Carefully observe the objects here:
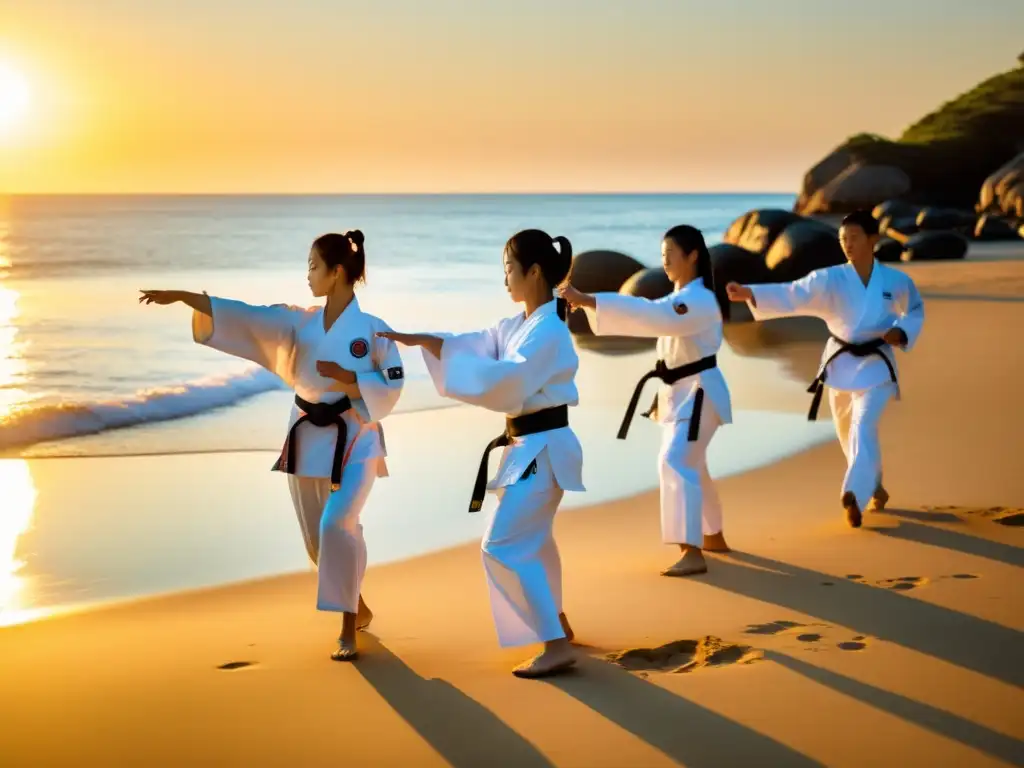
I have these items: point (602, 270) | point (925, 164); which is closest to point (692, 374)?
point (602, 270)

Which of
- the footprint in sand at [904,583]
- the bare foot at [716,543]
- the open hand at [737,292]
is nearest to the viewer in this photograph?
the footprint in sand at [904,583]

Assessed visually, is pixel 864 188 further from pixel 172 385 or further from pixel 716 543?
pixel 716 543

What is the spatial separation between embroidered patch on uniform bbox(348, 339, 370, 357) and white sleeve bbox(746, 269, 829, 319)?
2730 mm

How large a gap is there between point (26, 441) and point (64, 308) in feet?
51.2

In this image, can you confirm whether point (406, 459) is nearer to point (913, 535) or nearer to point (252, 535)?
point (252, 535)

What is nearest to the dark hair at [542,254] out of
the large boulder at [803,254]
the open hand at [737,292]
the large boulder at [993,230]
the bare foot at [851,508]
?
the open hand at [737,292]

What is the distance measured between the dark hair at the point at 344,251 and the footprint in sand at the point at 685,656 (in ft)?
6.11

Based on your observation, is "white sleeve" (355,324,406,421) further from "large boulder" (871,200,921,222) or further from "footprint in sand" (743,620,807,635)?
"large boulder" (871,200,921,222)

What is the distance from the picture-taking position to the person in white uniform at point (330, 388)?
16.4ft

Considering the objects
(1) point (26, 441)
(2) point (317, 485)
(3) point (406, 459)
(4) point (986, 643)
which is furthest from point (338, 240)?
(1) point (26, 441)

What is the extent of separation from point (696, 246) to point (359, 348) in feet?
6.34

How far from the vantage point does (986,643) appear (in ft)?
15.9

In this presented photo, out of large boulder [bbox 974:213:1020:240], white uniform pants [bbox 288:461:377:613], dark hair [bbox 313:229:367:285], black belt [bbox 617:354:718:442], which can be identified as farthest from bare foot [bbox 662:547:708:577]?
large boulder [bbox 974:213:1020:240]

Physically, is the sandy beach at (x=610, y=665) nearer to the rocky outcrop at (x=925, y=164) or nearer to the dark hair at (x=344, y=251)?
the dark hair at (x=344, y=251)
